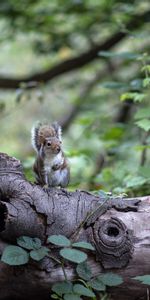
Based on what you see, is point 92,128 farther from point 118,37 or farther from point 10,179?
point 10,179

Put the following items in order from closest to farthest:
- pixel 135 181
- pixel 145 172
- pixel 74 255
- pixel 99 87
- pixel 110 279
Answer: pixel 74 255, pixel 110 279, pixel 145 172, pixel 135 181, pixel 99 87

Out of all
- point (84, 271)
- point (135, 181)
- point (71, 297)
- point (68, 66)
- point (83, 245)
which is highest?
point (68, 66)

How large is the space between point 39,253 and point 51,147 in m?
→ 0.75

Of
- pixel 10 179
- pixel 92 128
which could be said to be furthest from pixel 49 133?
pixel 92 128

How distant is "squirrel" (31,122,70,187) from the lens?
112 inches

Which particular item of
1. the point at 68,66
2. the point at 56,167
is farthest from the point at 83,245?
the point at 68,66

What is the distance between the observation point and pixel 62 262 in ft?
7.64

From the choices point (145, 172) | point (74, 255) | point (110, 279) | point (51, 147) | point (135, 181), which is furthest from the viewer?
point (135, 181)

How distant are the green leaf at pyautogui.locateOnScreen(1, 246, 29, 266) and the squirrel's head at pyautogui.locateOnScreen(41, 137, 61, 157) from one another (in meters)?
0.72

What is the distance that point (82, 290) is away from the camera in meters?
2.19

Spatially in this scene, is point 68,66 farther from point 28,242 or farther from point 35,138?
point 28,242

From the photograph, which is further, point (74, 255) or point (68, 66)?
point (68, 66)

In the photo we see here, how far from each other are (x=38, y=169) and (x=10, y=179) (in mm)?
509

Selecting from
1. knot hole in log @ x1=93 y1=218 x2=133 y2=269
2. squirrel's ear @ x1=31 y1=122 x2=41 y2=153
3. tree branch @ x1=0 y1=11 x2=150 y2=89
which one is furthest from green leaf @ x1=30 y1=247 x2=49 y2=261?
tree branch @ x1=0 y1=11 x2=150 y2=89
